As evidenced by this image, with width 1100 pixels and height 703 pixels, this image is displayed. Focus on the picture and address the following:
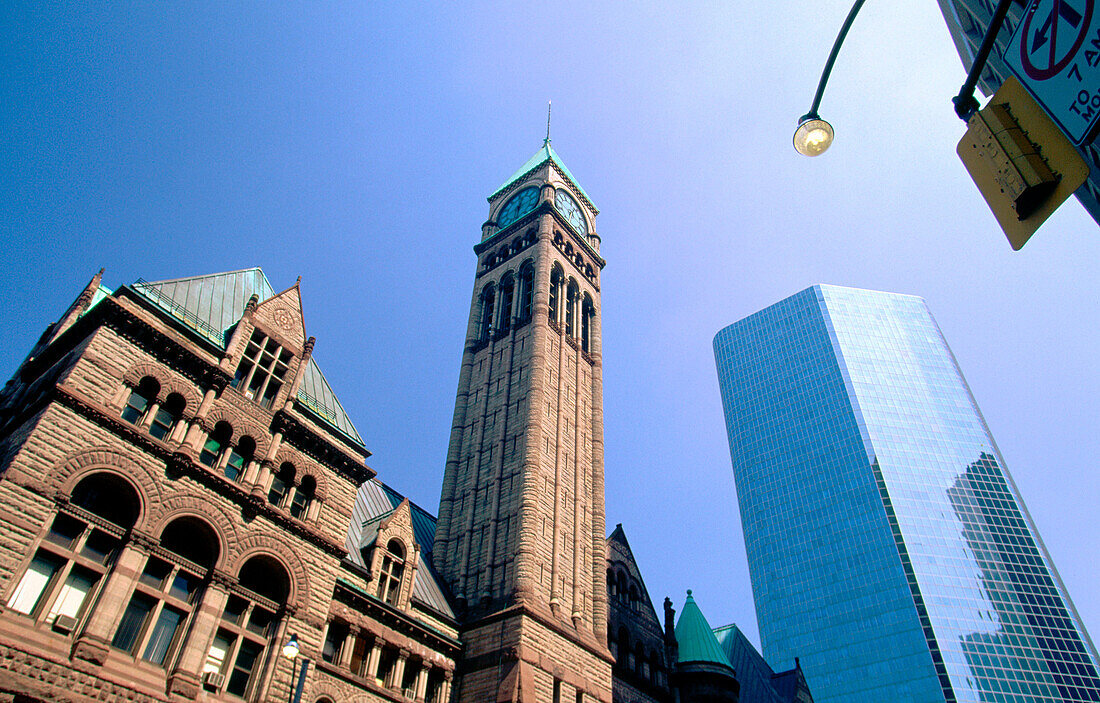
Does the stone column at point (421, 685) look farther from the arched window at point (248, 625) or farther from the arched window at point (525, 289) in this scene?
the arched window at point (525, 289)

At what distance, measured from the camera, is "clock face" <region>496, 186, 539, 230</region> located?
6084 centimetres

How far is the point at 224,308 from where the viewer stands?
29.4 m

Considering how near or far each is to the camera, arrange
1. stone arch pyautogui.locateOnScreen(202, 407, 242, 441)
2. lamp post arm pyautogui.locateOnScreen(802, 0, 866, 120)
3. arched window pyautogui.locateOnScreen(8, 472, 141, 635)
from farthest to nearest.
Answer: stone arch pyautogui.locateOnScreen(202, 407, 242, 441) → arched window pyautogui.locateOnScreen(8, 472, 141, 635) → lamp post arm pyautogui.locateOnScreen(802, 0, 866, 120)

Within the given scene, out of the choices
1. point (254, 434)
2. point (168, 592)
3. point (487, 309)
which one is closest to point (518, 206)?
point (487, 309)

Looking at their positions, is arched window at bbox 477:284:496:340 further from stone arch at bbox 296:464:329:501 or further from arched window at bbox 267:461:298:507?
arched window at bbox 267:461:298:507

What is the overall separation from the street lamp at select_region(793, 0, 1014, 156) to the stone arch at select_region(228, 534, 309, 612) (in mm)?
21724

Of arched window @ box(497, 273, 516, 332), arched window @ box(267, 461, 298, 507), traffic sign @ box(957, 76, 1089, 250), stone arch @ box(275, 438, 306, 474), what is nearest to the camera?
traffic sign @ box(957, 76, 1089, 250)

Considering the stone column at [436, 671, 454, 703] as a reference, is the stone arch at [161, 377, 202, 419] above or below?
above

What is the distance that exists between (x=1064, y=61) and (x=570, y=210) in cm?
5706

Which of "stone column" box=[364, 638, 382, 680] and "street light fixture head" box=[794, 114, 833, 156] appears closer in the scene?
"street light fixture head" box=[794, 114, 833, 156]

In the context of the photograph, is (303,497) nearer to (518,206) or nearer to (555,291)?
(555,291)

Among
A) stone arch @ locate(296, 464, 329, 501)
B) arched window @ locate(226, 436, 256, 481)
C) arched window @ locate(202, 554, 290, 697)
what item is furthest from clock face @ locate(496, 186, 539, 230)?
arched window @ locate(202, 554, 290, 697)

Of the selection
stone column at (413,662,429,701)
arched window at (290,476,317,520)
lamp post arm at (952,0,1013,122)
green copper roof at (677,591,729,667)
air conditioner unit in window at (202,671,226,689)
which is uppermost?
green copper roof at (677,591,729,667)

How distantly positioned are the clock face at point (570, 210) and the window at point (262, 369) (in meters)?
34.3
